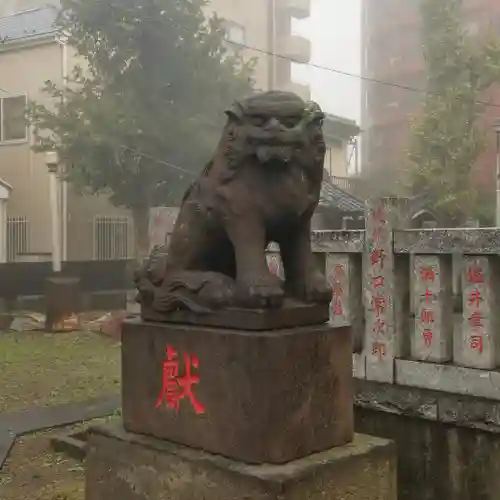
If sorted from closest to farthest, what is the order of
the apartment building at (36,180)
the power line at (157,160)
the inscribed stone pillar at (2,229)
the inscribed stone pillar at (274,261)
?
the inscribed stone pillar at (274,261)
the power line at (157,160)
the inscribed stone pillar at (2,229)
the apartment building at (36,180)

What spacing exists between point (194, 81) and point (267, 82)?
7.76m

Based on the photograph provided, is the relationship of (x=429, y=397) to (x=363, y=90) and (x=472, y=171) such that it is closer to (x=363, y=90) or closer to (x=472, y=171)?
(x=472, y=171)

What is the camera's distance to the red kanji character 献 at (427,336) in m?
4.33

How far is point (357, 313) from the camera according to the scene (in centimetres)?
482

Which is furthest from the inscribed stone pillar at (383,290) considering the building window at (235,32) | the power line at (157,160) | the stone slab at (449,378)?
the building window at (235,32)

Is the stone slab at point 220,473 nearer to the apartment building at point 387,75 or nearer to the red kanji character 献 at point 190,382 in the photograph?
the red kanji character 献 at point 190,382

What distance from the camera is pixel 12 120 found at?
18125 millimetres

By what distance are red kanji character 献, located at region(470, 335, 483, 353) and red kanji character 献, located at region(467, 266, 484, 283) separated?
328mm

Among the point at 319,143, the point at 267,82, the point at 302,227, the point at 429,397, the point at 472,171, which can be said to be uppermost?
the point at 267,82

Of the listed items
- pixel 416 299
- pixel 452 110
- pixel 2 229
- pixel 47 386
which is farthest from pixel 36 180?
pixel 416 299

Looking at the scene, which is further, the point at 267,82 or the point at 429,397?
the point at 267,82

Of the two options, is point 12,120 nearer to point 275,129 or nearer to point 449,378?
point 449,378

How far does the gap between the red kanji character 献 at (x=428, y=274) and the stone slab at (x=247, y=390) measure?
1330mm

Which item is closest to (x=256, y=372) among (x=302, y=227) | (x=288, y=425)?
(x=288, y=425)
